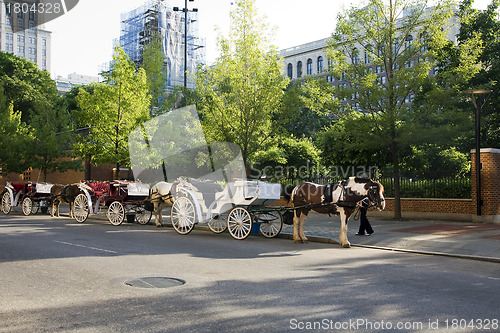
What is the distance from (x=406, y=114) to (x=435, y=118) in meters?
1.24

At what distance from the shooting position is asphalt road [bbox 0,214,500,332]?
5934 mm

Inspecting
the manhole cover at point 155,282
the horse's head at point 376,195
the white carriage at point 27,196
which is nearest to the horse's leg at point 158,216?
the white carriage at point 27,196

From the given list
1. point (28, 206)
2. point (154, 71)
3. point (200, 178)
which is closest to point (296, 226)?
point (200, 178)

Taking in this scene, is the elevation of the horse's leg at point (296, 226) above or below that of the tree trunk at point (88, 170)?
below

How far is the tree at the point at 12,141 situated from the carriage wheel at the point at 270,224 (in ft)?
80.0

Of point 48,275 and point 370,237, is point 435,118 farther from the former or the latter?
point 48,275

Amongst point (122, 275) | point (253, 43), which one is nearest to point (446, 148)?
point (253, 43)

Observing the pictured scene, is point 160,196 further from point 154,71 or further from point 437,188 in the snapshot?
point 154,71

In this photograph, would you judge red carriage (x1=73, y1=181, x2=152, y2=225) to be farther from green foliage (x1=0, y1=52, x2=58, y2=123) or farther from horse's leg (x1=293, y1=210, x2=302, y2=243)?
green foliage (x1=0, y1=52, x2=58, y2=123)

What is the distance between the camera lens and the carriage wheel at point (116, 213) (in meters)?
19.5

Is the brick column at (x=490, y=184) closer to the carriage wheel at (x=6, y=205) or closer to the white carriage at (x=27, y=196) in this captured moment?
the white carriage at (x=27, y=196)

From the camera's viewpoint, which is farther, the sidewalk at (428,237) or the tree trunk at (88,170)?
the tree trunk at (88,170)

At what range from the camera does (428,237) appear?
14.9 meters

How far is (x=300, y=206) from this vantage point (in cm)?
1438
